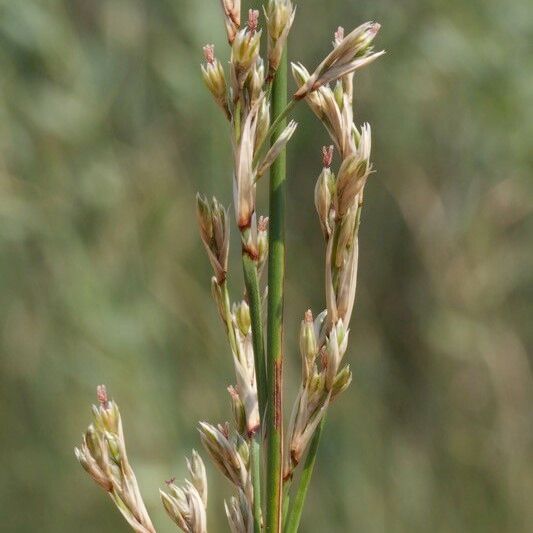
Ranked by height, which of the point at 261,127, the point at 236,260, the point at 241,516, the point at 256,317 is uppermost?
the point at 236,260

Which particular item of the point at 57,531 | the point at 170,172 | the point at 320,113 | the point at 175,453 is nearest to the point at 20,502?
the point at 57,531

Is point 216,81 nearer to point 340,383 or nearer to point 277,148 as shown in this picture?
point 277,148

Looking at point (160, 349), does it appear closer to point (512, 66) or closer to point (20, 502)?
point (20, 502)

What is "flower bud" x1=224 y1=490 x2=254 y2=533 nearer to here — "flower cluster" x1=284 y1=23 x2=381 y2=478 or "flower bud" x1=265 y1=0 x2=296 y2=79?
"flower cluster" x1=284 y1=23 x2=381 y2=478

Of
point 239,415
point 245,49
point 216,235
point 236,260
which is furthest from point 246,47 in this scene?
point 236,260

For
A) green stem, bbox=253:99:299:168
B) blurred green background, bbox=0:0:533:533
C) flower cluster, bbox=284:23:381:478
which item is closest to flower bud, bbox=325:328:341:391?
flower cluster, bbox=284:23:381:478

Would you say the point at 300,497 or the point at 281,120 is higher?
the point at 281,120

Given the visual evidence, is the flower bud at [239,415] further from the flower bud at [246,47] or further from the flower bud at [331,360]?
the flower bud at [246,47]
